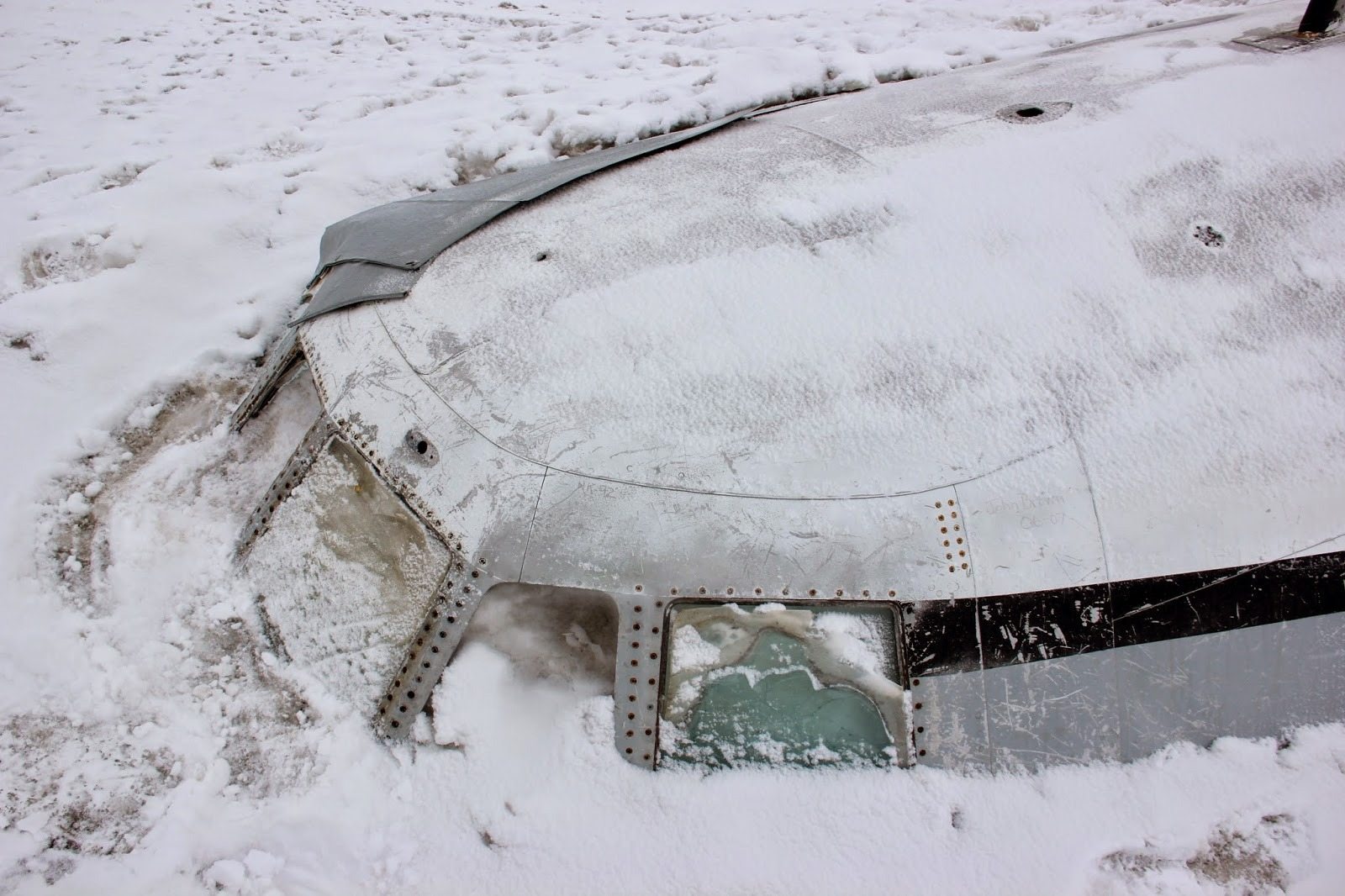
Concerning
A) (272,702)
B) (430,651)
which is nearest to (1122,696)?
(430,651)

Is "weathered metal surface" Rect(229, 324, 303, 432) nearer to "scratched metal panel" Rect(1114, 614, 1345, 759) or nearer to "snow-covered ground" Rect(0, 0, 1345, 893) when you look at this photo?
"snow-covered ground" Rect(0, 0, 1345, 893)

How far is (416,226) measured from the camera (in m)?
4.02

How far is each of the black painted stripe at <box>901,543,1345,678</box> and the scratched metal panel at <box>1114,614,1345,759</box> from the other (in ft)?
0.20

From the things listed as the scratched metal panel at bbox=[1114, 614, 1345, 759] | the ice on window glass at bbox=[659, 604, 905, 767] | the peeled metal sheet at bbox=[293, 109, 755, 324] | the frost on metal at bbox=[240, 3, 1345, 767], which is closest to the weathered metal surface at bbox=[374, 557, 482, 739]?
the frost on metal at bbox=[240, 3, 1345, 767]

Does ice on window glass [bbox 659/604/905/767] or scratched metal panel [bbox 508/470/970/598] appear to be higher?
scratched metal panel [bbox 508/470/970/598]

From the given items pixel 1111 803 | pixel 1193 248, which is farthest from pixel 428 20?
pixel 1111 803

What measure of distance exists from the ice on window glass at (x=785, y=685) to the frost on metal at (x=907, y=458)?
12 millimetres

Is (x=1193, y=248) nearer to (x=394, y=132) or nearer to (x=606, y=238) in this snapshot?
(x=606, y=238)

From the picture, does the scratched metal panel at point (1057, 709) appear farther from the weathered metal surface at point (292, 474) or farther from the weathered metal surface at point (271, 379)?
the weathered metal surface at point (271, 379)

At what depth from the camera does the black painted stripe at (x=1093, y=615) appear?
2727 millimetres

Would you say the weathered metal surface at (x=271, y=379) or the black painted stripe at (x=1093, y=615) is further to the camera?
the weathered metal surface at (x=271, y=379)

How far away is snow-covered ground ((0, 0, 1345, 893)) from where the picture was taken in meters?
2.79

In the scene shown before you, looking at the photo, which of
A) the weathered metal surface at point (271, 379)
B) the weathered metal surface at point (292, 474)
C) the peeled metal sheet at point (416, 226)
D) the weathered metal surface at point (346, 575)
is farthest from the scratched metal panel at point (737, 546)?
the weathered metal surface at point (271, 379)

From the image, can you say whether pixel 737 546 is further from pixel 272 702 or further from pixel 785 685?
pixel 272 702
